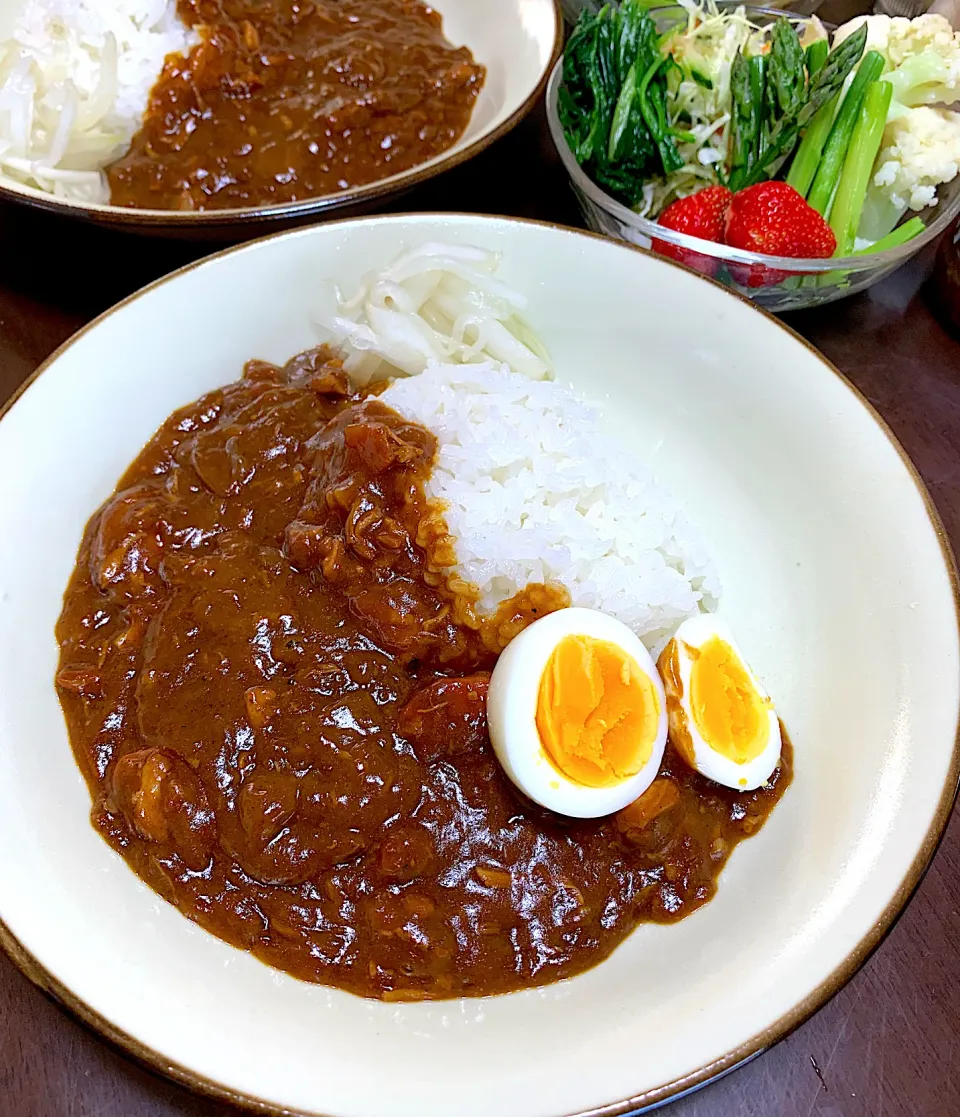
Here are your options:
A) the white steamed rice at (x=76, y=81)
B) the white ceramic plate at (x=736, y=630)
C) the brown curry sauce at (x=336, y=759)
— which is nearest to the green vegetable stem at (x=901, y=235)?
the white ceramic plate at (x=736, y=630)

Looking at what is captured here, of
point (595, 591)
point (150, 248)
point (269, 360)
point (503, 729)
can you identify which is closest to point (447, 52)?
point (150, 248)

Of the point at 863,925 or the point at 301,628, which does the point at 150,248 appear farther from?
the point at 863,925

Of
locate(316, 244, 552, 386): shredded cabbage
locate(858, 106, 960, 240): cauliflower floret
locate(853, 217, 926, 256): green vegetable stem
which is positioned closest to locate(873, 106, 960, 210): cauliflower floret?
locate(858, 106, 960, 240): cauliflower floret

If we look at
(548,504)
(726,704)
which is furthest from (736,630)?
(548,504)

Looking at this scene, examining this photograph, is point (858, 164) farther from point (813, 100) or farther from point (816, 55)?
point (816, 55)

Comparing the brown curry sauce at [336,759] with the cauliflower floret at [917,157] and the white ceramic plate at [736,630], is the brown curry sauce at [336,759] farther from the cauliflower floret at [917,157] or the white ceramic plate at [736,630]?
the cauliflower floret at [917,157]

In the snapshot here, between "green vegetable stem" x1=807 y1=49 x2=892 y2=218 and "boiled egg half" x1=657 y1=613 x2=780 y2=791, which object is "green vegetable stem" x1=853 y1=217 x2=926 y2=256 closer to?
"green vegetable stem" x1=807 y1=49 x2=892 y2=218

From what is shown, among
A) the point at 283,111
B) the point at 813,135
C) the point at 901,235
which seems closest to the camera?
the point at 901,235

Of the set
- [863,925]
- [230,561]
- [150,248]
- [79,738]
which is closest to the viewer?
[863,925]
